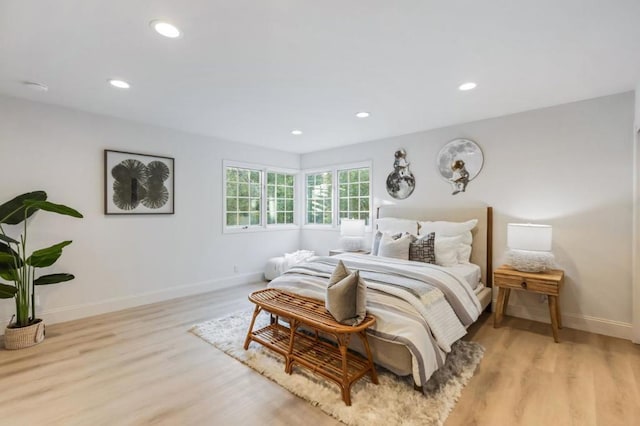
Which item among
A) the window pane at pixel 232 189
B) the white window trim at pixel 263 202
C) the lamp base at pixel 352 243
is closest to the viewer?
the lamp base at pixel 352 243

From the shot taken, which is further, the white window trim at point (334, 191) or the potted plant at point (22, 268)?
the white window trim at point (334, 191)

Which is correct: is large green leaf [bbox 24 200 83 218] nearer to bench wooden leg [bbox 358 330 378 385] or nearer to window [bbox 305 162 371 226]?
bench wooden leg [bbox 358 330 378 385]

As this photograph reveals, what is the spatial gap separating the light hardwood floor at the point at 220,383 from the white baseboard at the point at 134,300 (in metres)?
0.19

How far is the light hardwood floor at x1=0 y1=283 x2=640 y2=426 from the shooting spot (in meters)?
1.83

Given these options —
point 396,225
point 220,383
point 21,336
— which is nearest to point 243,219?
point 396,225

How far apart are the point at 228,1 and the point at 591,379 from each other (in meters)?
3.53

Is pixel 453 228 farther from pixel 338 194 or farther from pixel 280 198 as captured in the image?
pixel 280 198

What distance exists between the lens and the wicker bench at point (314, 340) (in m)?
2.01

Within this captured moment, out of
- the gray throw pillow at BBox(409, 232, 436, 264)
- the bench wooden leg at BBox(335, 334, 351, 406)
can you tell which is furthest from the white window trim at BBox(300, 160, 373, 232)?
the bench wooden leg at BBox(335, 334, 351, 406)

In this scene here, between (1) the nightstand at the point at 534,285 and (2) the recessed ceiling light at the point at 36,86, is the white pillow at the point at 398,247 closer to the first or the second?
(1) the nightstand at the point at 534,285

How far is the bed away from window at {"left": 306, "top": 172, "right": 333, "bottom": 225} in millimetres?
2084

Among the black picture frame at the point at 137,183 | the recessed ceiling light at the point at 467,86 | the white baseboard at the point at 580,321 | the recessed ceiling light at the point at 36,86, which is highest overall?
the recessed ceiling light at the point at 36,86

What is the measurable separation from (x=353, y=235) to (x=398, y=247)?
1.25m

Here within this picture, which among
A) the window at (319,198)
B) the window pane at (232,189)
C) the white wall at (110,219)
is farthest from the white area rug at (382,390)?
the window at (319,198)
